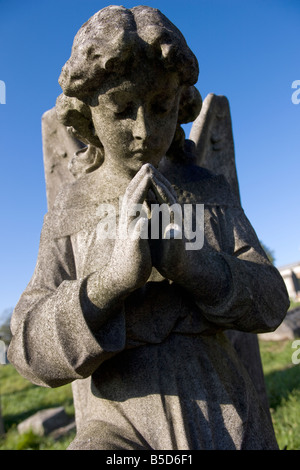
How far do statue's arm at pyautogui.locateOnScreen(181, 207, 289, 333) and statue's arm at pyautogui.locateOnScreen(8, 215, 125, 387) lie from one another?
35 centimetres

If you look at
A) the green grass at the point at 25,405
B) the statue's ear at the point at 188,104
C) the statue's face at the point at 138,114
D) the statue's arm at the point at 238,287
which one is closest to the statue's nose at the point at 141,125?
the statue's face at the point at 138,114

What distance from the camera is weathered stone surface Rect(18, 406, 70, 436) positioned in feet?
25.3

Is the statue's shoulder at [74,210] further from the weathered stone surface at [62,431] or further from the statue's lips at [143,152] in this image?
the weathered stone surface at [62,431]

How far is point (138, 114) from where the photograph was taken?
184 centimetres

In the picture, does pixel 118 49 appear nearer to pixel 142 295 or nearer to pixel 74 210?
pixel 74 210

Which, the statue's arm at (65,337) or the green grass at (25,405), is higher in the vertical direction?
the statue's arm at (65,337)

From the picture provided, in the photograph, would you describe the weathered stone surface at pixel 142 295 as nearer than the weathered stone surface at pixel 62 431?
Yes

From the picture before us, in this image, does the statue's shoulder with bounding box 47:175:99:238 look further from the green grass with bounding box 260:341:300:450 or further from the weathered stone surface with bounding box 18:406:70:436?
the weathered stone surface with bounding box 18:406:70:436

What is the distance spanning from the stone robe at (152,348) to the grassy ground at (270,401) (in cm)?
193

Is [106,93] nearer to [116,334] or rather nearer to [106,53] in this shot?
[106,53]

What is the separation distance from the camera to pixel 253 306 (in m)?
1.87

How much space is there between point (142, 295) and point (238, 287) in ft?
1.33

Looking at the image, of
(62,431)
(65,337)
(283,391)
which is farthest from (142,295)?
(62,431)

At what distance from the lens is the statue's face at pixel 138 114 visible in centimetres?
182
